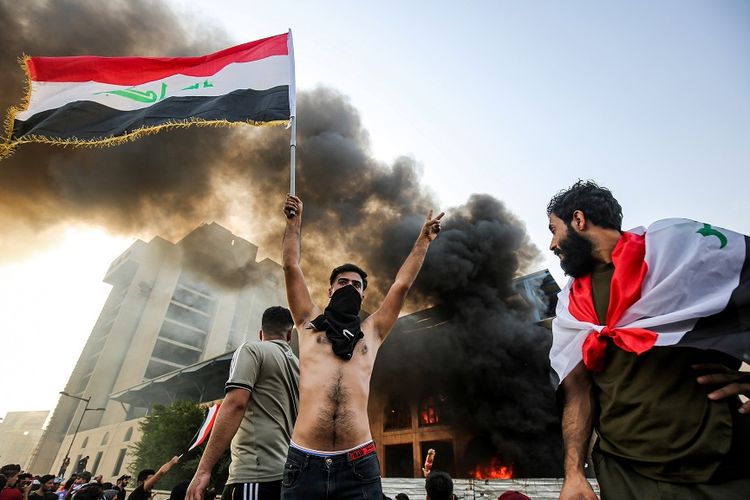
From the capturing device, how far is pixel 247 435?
2.48 metres

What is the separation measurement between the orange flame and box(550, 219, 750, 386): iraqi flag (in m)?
15.5

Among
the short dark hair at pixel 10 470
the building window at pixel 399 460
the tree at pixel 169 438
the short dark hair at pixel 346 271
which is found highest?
the tree at pixel 169 438

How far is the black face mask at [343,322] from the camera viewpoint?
221 cm

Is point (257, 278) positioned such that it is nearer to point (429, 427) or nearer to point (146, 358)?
point (146, 358)

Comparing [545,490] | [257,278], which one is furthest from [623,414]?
[257,278]

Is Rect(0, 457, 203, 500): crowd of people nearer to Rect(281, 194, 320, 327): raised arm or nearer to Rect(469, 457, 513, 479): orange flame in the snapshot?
Rect(281, 194, 320, 327): raised arm

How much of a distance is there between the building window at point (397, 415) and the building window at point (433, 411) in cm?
94

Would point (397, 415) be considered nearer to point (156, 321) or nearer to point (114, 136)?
point (114, 136)

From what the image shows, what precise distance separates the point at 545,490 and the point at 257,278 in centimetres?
3665

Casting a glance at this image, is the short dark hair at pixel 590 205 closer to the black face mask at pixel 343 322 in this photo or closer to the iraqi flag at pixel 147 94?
the black face mask at pixel 343 322

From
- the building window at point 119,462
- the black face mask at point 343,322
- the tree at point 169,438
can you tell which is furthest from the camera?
the building window at point 119,462

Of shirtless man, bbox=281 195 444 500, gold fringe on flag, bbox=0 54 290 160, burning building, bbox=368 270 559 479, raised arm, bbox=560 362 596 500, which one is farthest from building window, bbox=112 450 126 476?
raised arm, bbox=560 362 596 500

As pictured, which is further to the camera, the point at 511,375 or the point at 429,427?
the point at 429,427

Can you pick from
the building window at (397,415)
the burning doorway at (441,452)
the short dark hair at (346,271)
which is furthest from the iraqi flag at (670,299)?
the building window at (397,415)
